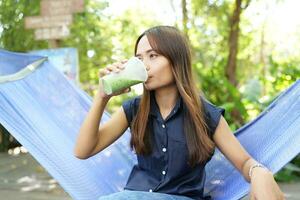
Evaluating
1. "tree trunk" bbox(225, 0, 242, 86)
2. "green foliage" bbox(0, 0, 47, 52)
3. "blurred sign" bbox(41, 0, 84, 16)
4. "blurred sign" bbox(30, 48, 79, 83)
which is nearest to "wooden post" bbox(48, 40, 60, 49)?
"blurred sign" bbox(41, 0, 84, 16)

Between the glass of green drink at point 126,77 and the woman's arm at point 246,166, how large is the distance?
0.40 m

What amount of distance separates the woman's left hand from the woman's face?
17.7 inches

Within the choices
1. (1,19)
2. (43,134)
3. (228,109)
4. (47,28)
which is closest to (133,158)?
(43,134)

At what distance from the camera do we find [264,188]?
1333mm

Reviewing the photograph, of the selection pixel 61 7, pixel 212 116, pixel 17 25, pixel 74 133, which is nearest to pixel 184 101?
pixel 212 116

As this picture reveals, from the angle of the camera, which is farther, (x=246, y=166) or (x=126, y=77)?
(x=246, y=166)

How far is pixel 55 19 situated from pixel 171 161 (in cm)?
318

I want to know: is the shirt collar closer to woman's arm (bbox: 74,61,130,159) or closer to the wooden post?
woman's arm (bbox: 74,61,130,159)

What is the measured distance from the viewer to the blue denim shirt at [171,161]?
1.62 metres

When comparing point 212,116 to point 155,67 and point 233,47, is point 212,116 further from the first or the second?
point 233,47

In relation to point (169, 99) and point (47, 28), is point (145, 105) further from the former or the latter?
point (47, 28)

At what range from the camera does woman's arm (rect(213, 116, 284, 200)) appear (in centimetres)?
133

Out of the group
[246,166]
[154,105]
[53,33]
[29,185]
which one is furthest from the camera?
[53,33]

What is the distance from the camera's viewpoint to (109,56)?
716 centimetres
